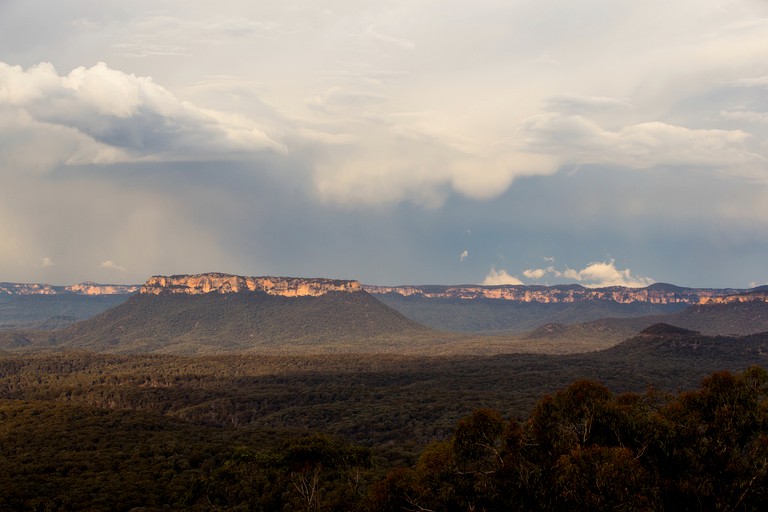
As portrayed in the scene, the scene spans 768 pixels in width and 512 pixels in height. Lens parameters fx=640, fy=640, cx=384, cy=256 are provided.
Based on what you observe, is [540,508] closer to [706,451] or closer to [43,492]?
[706,451]

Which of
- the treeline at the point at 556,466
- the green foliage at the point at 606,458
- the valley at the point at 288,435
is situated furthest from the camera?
the valley at the point at 288,435

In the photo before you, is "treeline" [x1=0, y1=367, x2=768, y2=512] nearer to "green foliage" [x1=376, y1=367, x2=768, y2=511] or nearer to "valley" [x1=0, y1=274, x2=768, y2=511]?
"green foliage" [x1=376, y1=367, x2=768, y2=511]

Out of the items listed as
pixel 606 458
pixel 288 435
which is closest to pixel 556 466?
pixel 606 458

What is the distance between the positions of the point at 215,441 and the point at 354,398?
2779 inches

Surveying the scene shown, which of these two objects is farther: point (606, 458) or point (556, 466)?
point (556, 466)

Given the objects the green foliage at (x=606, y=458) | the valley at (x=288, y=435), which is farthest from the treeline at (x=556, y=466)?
the valley at (x=288, y=435)

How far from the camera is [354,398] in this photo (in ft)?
526

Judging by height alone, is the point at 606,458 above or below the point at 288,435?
above

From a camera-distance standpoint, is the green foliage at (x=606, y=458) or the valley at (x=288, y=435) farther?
the valley at (x=288, y=435)

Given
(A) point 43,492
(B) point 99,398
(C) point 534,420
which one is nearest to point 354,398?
(B) point 99,398

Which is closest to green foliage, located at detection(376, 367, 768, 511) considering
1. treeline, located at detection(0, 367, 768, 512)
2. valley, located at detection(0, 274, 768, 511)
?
treeline, located at detection(0, 367, 768, 512)

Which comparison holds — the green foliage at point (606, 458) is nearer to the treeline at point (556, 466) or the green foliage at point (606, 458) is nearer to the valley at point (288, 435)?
the treeline at point (556, 466)

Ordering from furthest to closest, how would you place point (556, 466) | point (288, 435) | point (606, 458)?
point (288, 435)
point (556, 466)
point (606, 458)

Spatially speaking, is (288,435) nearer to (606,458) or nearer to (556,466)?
(556,466)
